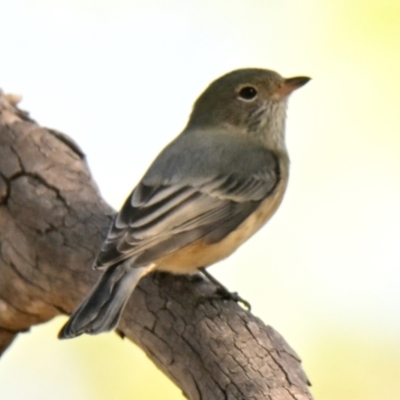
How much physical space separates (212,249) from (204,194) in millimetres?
289

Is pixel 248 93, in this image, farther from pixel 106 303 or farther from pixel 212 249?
pixel 106 303

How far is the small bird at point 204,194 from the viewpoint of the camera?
14.0 ft

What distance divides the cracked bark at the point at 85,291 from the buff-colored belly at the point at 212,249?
0.29 feet

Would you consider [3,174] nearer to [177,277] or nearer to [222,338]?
[177,277]

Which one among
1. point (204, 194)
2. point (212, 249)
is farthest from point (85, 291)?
point (204, 194)

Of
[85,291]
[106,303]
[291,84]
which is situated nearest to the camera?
[106,303]

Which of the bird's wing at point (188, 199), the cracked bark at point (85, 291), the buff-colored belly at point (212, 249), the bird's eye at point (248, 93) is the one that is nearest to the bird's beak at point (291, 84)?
the bird's eye at point (248, 93)

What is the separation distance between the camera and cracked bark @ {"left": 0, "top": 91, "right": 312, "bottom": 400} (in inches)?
161

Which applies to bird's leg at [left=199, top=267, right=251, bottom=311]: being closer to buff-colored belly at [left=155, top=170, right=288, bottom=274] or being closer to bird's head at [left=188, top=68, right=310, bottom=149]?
buff-colored belly at [left=155, top=170, right=288, bottom=274]

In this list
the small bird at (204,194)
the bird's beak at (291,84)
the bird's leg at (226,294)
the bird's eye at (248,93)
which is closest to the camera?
the small bird at (204,194)

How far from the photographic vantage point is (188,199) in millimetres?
4758

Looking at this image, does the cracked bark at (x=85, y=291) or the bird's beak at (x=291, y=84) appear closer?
the cracked bark at (x=85, y=291)

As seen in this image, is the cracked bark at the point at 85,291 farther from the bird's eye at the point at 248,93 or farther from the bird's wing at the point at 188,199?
the bird's eye at the point at 248,93

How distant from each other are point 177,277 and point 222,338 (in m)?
0.65
